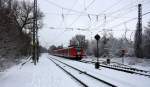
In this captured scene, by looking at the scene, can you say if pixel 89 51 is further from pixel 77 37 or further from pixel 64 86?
pixel 64 86

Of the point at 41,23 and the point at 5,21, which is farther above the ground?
the point at 41,23

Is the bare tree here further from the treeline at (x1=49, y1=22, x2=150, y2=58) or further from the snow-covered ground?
the snow-covered ground

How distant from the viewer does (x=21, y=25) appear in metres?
53.9

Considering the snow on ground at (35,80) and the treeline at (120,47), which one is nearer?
the snow on ground at (35,80)

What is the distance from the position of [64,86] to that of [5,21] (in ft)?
25.7

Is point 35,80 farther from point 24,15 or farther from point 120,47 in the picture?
point 120,47

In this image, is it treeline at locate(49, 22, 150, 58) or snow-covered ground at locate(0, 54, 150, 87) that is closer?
snow-covered ground at locate(0, 54, 150, 87)

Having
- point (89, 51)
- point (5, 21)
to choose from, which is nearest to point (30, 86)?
point (5, 21)

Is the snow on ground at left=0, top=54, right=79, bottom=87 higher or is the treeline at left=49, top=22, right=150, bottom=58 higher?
the treeline at left=49, top=22, right=150, bottom=58

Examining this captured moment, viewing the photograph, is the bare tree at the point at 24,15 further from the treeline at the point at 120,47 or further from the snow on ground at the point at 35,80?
the snow on ground at the point at 35,80

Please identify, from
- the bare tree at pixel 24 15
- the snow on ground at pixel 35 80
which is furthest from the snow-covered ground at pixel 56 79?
the bare tree at pixel 24 15

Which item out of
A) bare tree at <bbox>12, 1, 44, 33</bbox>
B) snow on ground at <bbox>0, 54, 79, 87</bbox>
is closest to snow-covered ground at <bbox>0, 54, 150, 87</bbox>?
snow on ground at <bbox>0, 54, 79, 87</bbox>

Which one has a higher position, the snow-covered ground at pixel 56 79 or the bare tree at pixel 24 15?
the bare tree at pixel 24 15

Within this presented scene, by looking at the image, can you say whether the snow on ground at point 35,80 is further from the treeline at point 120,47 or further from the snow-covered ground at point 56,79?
the treeline at point 120,47
